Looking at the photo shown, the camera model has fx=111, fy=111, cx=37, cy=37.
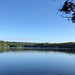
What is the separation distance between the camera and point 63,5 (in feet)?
19.5

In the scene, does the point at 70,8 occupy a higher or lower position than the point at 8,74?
higher

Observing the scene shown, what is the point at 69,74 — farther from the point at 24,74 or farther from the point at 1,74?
the point at 1,74

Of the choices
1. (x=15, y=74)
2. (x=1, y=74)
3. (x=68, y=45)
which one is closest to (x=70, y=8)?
(x=15, y=74)

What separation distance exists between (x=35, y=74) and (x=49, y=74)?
4.21 feet

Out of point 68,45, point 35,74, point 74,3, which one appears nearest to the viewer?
point 74,3

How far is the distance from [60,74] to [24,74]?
10.8 ft

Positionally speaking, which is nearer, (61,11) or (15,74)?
(61,11)

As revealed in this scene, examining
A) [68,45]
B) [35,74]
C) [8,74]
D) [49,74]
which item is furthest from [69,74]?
[68,45]

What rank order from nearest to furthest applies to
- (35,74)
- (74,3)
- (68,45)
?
1. (74,3)
2. (35,74)
3. (68,45)

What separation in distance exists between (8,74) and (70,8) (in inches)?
307

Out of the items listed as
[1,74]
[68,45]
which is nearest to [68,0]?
[1,74]

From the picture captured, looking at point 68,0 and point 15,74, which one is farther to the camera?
point 15,74

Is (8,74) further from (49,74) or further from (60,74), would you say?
(60,74)

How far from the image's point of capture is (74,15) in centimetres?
605
